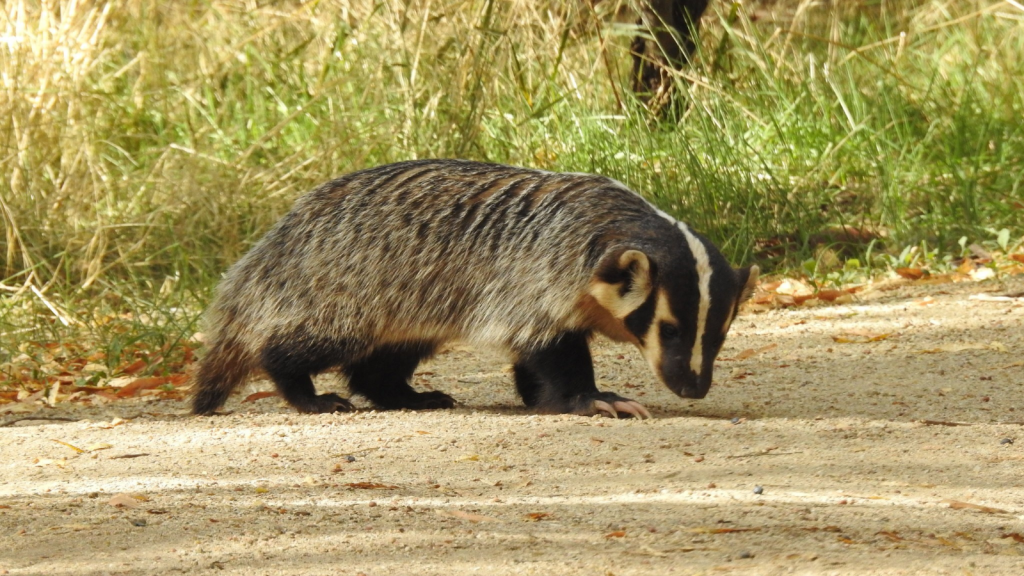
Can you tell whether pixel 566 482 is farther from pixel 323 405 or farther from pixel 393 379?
pixel 393 379

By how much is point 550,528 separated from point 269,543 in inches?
25.7

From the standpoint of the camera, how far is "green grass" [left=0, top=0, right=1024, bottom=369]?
23.9ft

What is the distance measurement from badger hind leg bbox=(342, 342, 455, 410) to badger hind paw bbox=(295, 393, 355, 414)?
185mm

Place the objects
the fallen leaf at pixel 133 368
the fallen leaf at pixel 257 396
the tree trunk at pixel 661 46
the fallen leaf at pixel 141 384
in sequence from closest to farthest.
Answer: the fallen leaf at pixel 257 396
the fallen leaf at pixel 141 384
the fallen leaf at pixel 133 368
the tree trunk at pixel 661 46

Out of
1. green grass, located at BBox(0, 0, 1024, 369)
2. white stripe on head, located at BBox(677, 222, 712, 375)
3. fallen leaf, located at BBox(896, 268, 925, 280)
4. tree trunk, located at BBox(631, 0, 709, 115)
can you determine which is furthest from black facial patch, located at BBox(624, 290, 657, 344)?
tree trunk, located at BBox(631, 0, 709, 115)

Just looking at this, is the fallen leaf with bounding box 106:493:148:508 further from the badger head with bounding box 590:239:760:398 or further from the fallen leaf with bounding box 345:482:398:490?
the badger head with bounding box 590:239:760:398

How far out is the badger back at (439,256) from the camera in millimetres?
4672

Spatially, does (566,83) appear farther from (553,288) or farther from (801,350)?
(553,288)

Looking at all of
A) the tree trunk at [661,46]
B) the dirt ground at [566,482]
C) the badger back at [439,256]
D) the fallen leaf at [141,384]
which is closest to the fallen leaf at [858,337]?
Result: the dirt ground at [566,482]

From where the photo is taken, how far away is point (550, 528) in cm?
309

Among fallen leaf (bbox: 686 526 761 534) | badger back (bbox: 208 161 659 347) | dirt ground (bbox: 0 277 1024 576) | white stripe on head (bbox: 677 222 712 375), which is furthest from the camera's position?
badger back (bbox: 208 161 659 347)

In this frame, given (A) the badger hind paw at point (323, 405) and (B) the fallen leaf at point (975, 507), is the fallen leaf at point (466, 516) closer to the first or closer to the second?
(B) the fallen leaf at point (975, 507)

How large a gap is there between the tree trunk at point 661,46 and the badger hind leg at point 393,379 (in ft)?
11.1

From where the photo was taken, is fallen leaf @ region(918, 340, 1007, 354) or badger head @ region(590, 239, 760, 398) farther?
fallen leaf @ region(918, 340, 1007, 354)
